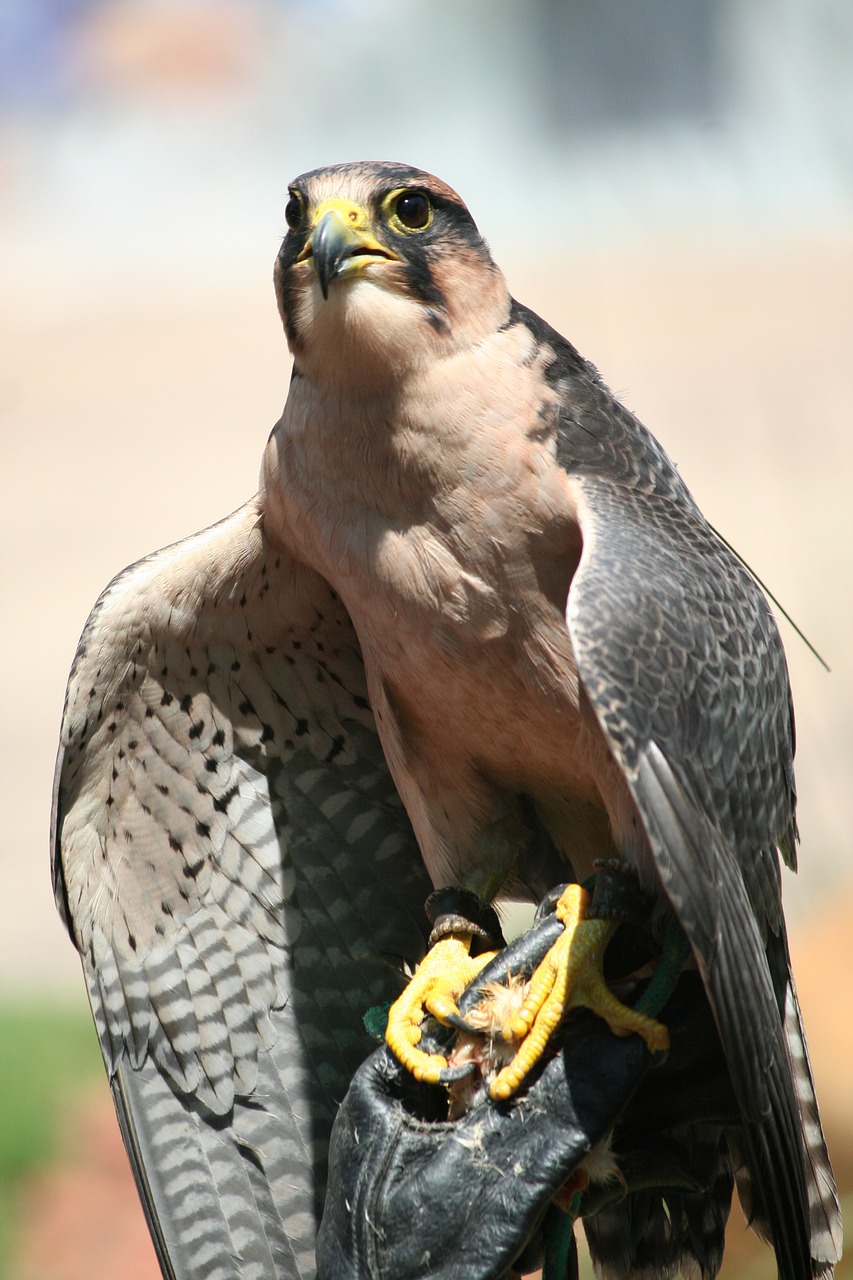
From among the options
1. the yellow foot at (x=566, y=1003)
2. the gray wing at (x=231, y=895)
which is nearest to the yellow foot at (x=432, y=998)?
the yellow foot at (x=566, y=1003)

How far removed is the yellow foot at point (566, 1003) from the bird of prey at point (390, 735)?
72 millimetres

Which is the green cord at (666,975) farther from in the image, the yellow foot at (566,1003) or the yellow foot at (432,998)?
the yellow foot at (432,998)

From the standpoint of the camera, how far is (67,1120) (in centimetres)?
438

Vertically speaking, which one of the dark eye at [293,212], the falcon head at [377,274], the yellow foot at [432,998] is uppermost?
the dark eye at [293,212]

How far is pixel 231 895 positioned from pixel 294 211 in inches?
48.4

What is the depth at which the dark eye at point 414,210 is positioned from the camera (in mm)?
1976

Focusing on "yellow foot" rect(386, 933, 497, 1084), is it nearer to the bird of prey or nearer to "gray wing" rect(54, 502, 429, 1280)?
the bird of prey

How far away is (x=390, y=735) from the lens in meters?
2.17

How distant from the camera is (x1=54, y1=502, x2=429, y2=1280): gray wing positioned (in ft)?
7.55

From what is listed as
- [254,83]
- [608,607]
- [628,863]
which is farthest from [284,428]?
[254,83]

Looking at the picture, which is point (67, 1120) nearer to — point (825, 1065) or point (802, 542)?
point (825, 1065)

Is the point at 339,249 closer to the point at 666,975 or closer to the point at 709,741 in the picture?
the point at 709,741

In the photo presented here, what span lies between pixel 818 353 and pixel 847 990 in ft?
30.2

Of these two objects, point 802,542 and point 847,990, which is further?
point 802,542
